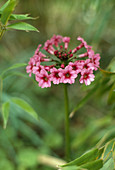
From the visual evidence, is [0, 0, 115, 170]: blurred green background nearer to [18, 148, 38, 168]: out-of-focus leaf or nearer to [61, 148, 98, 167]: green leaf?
[18, 148, 38, 168]: out-of-focus leaf

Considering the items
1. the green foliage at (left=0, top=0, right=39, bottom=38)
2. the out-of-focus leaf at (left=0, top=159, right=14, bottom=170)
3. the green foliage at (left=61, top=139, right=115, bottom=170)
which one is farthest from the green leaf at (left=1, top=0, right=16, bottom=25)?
the out-of-focus leaf at (left=0, top=159, right=14, bottom=170)

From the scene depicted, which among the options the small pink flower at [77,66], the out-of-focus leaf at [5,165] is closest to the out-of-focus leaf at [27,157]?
the out-of-focus leaf at [5,165]

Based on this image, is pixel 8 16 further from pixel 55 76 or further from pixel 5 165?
pixel 5 165

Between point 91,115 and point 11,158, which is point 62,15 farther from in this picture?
point 11,158

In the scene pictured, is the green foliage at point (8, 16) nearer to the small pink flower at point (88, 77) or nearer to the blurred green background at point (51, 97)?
the small pink flower at point (88, 77)

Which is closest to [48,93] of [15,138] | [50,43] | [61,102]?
[61,102]
